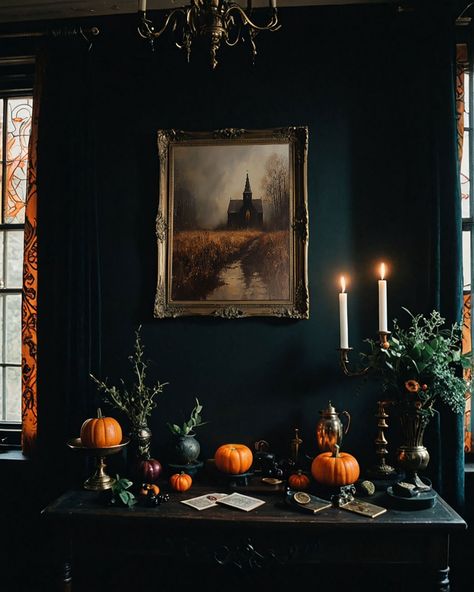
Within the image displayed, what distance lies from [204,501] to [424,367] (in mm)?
1200

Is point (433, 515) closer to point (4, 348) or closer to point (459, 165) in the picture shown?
point (459, 165)

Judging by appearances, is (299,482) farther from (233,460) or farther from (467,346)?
(467,346)

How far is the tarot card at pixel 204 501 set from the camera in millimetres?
2268

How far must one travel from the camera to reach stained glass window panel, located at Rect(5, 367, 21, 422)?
3109 millimetres

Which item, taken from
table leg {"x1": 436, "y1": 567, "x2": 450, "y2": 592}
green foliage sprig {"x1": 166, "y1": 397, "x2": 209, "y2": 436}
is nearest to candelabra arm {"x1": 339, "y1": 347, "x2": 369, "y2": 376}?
green foliage sprig {"x1": 166, "y1": 397, "x2": 209, "y2": 436}

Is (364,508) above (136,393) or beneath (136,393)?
beneath

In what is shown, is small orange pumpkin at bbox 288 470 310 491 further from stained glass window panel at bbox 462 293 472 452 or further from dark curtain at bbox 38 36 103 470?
dark curtain at bbox 38 36 103 470

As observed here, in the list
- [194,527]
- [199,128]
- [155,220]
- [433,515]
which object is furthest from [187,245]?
[433,515]

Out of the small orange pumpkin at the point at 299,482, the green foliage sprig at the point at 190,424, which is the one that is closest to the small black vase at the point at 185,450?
the green foliage sprig at the point at 190,424

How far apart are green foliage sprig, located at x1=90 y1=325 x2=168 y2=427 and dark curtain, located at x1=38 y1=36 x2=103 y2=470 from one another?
15cm

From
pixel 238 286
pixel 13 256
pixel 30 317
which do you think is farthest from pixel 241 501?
pixel 13 256

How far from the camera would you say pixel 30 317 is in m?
2.90

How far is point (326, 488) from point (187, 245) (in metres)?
1.47

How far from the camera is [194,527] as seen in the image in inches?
86.4
